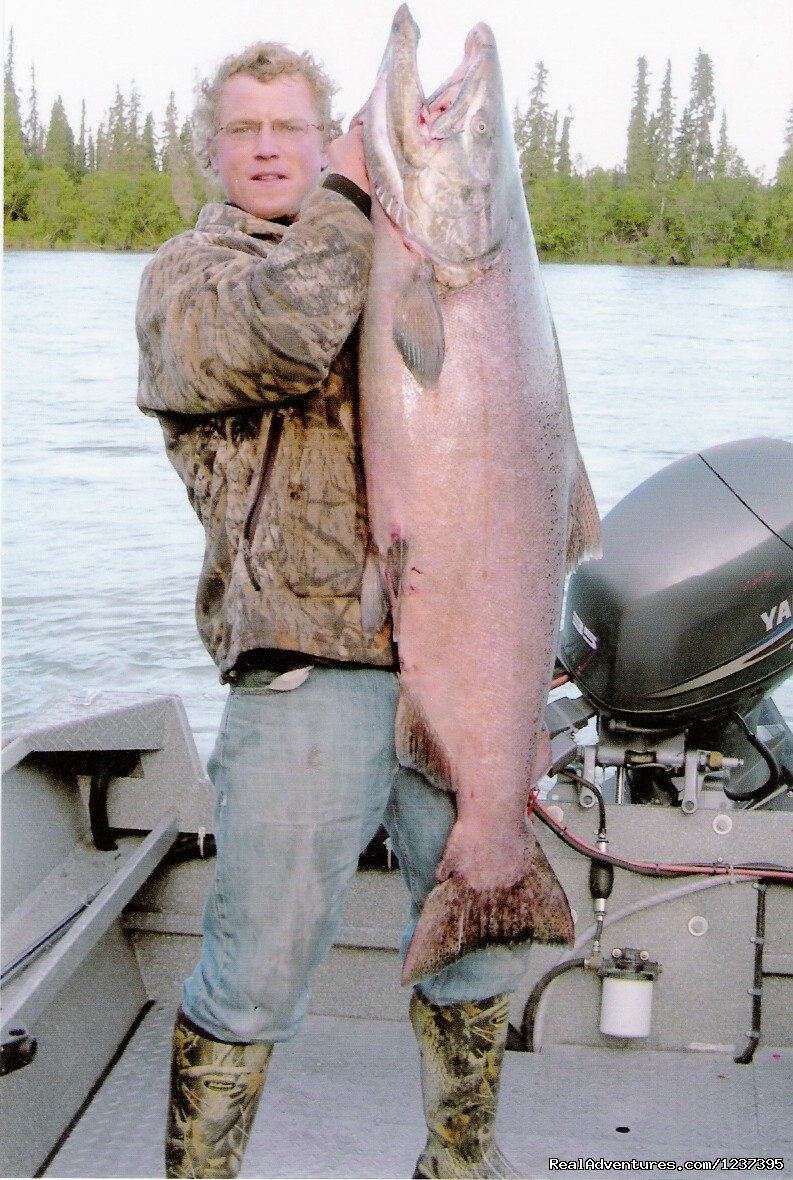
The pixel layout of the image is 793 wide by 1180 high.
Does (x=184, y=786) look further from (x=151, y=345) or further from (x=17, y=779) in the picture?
(x=151, y=345)

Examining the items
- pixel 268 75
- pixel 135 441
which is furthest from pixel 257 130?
pixel 135 441

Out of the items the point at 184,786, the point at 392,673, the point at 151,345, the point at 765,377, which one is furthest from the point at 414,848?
the point at 765,377

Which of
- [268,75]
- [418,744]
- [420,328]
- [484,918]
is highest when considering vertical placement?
[268,75]

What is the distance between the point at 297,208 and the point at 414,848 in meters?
1.16

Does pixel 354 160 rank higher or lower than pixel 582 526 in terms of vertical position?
higher

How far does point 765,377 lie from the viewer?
2464 centimetres

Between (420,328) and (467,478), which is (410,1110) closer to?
(467,478)

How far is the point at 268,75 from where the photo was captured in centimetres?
237

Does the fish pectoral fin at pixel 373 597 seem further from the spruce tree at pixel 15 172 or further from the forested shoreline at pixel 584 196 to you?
the spruce tree at pixel 15 172

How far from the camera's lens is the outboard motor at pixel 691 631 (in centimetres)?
342

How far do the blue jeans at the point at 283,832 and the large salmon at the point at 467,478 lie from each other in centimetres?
9

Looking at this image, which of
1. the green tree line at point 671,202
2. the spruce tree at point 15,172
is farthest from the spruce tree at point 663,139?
the spruce tree at point 15,172

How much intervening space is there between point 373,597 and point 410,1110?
5.40 feet

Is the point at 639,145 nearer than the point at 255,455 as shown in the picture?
No
